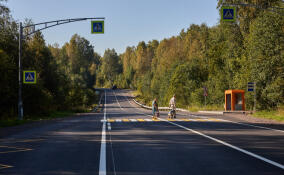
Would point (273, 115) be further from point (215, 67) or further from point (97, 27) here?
point (215, 67)

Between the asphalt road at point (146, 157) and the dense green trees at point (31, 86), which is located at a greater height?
the dense green trees at point (31, 86)

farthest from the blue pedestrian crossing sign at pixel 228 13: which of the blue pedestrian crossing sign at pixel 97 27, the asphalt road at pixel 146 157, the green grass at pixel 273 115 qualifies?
the asphalt road at pixel 146 157

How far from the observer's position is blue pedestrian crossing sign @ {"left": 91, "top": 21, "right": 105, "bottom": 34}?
24.1 m

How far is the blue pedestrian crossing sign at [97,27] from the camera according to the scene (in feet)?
78.9

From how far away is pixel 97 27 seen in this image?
24172 mm

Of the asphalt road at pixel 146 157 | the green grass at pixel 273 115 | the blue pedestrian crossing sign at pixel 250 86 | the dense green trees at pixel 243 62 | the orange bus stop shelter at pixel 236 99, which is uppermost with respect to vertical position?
the dense green trees at pixel 243 62

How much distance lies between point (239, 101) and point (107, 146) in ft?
94.2

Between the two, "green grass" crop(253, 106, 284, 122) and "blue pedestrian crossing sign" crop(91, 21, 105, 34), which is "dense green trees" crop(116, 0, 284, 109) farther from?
"blue pedestrian crossing sign" crop(91, 21, 105, 34)

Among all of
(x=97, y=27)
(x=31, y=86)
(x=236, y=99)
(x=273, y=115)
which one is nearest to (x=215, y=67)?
(x=236, y=99)

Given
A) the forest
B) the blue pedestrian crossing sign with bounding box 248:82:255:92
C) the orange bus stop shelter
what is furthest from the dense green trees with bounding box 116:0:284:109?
the blue pedestrian crossing sign with bounding box 248:82:255:92

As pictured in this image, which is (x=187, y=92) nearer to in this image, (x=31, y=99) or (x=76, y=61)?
(x=31, y=99)

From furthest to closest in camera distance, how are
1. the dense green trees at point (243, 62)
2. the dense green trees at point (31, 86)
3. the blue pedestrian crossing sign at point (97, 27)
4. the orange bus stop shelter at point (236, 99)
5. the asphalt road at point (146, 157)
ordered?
the dense green trees at point (243, 62) → the orange bus stop shelter at point (236, 99) → the dense green trees at point (31, 86) → the blue pedestrian crossing sign at point (97, 27) → the asphalt road at point (146, 157)

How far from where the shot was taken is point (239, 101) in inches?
1436

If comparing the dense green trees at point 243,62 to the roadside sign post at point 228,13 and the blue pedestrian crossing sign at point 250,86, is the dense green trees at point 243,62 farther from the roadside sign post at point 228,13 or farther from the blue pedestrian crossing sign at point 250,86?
the blue pedestrian crossing sign at point 250,86
